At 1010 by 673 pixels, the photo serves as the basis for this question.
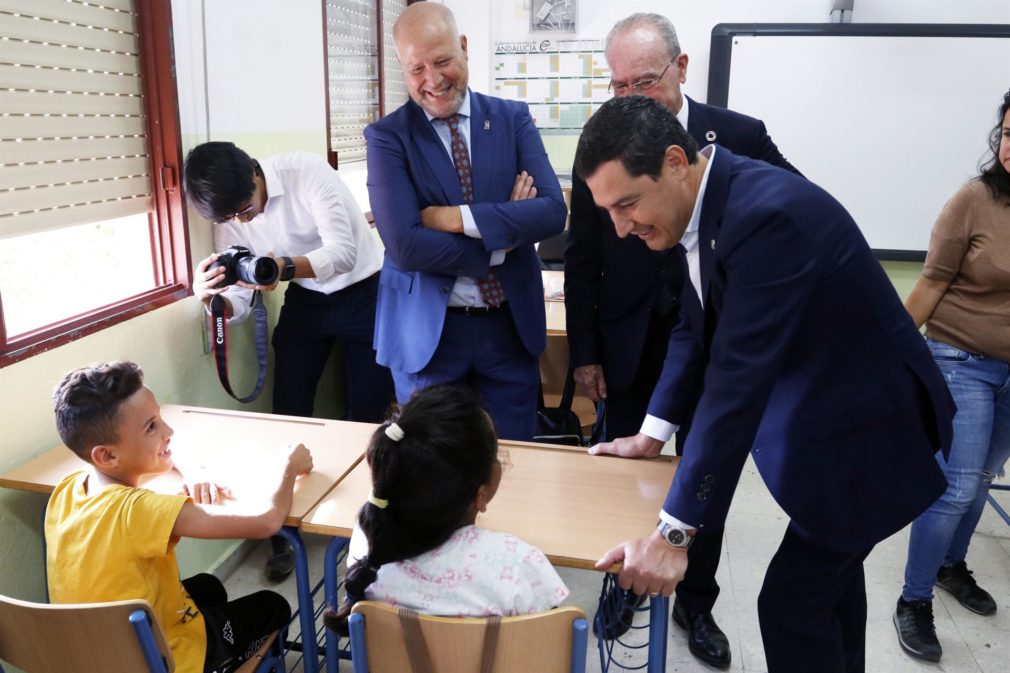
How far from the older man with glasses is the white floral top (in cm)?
89

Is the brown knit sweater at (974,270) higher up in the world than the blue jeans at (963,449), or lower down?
higher up

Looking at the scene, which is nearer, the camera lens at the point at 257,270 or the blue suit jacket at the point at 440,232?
the blue suit jacket at the point at 440,232

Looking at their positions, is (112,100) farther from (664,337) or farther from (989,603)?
(989,603)

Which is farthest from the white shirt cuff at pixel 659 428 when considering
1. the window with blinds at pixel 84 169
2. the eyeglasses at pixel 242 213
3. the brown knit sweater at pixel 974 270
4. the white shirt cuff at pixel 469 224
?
the window with blinds at pixel 84 169

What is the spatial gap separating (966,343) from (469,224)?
56.9 inches

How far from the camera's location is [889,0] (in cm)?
423

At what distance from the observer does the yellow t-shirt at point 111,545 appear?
55.0 inches

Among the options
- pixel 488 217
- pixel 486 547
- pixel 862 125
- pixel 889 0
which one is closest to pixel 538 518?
pixel 486 547

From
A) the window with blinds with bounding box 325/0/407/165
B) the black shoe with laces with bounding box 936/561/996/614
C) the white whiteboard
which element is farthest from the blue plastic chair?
the white whiteboard

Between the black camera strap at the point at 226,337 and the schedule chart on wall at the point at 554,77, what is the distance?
2.77 meters

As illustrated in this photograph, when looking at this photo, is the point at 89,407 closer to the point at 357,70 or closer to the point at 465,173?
the point at 465,173

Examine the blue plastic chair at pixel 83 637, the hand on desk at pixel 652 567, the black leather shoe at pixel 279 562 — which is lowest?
the black leather shoe at pixel 279 562

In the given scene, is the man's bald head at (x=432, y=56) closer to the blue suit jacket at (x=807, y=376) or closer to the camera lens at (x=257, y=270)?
the camera lens at (x=257, y=270)

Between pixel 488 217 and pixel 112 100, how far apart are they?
113 centimetres
